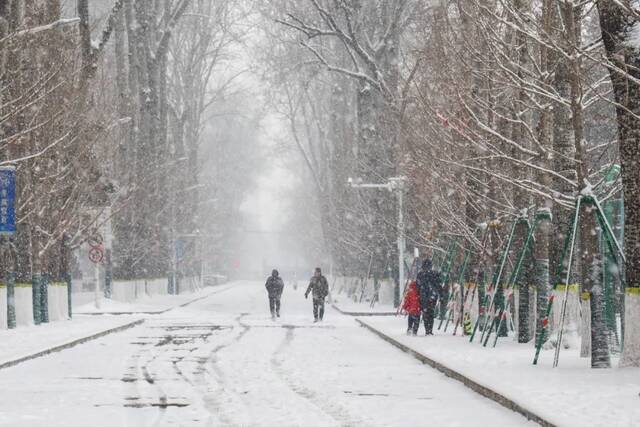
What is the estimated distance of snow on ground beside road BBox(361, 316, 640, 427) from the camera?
→ 12078 millimetres

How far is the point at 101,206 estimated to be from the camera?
133 feet

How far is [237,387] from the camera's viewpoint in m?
16.1

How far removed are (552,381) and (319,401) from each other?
328 centimetres

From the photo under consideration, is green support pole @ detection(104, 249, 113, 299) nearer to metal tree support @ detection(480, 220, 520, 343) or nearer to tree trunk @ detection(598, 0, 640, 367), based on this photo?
metal tree support @ detection(480, 220, 520, 343)

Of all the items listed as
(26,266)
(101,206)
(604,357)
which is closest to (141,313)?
(101,206)

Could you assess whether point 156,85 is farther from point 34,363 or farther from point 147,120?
point 34,363

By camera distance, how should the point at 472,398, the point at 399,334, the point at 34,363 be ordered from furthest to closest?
the point at 399,334 < the point at 34,363 < the point at 472,398

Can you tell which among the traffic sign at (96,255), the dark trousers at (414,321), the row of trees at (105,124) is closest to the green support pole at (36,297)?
the row of trees at (105,124)

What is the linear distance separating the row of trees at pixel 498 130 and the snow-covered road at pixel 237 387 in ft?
11.1

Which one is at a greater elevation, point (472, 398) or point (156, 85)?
point (156, 85)

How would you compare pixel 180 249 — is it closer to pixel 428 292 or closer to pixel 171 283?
pixel 171 283

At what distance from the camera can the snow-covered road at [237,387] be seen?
1277 centimetres

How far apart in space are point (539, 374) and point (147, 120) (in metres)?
41.1

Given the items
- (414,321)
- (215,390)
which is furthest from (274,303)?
(215,390)
